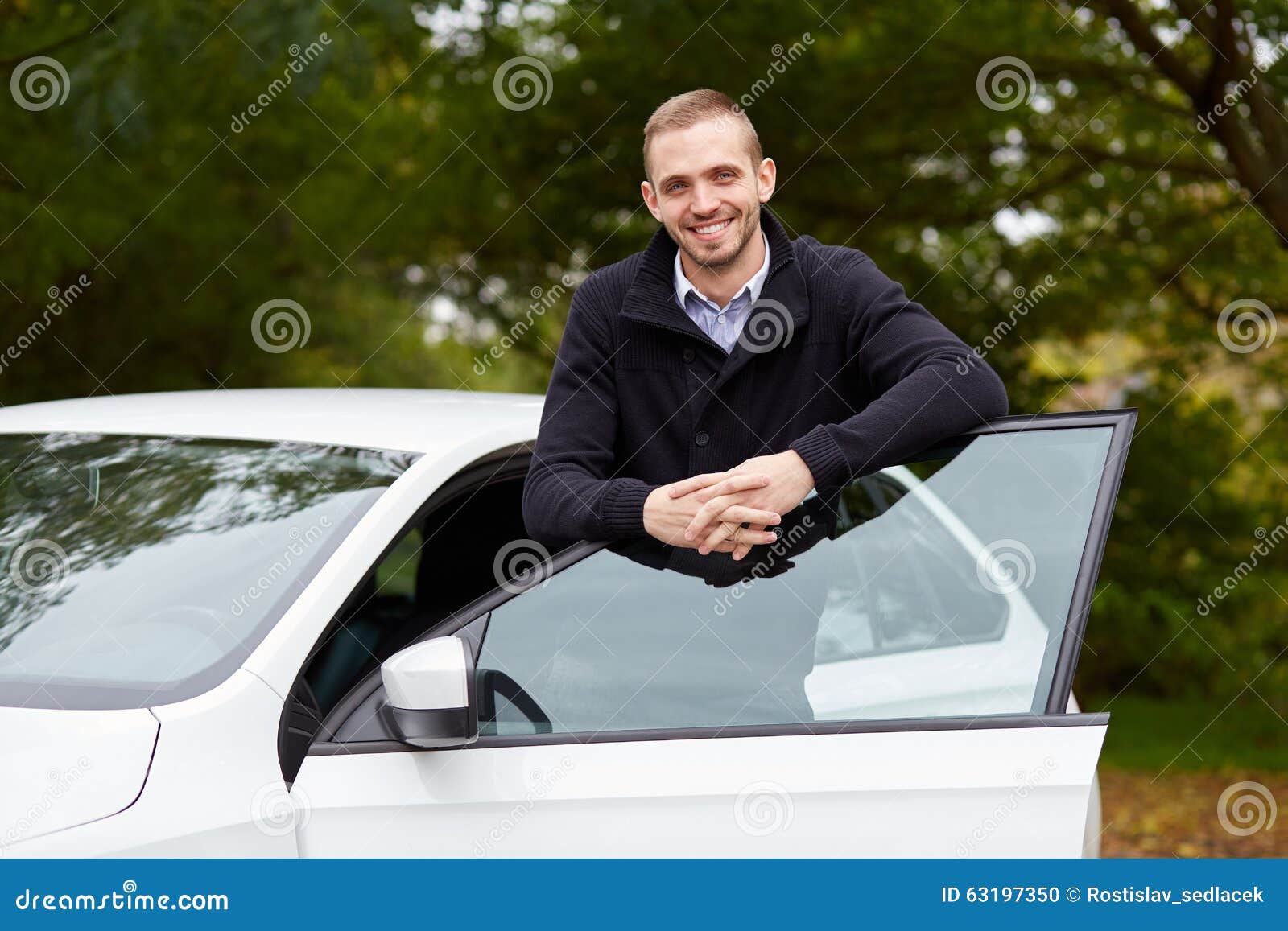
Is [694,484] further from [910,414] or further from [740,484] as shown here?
[910,414]

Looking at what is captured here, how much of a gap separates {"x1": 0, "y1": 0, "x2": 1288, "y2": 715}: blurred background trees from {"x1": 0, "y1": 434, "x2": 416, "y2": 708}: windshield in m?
2.22

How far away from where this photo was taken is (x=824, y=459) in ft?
7.62

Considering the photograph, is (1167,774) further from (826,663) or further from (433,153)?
(826,663)

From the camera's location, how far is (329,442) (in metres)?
2.76

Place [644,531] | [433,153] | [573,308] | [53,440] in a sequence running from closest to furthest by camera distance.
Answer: [644,531], [573,308], [53,440], [433,153]

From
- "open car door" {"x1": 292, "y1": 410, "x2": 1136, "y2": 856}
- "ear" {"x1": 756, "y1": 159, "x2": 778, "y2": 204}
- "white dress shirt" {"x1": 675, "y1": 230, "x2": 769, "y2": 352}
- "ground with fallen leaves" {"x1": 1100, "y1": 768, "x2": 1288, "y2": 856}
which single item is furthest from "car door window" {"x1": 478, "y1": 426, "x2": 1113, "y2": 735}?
"ground with fallen leaves" {"x1": 1100, "y1": 768, "x2": 1288, "y2": 856}

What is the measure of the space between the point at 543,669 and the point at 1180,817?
5989 mm

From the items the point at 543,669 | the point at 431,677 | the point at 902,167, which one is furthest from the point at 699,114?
the point at 902,167

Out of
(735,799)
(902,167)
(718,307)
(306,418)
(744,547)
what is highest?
(902,167)

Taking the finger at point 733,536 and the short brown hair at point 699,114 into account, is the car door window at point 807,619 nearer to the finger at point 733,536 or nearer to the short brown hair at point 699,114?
the finger at point 733,536

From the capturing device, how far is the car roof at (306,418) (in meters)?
2.78

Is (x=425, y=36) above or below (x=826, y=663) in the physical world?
above

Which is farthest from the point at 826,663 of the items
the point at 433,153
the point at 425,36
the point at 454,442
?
the point at 433,153

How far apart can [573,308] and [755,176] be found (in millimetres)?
A: 481
